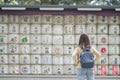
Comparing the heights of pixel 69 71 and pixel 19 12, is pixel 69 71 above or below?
below

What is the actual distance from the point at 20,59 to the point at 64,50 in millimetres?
1504

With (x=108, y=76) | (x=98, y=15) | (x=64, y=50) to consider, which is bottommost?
(x=108, y=76)

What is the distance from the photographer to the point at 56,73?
12703 millimetres

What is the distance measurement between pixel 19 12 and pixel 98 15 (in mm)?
2612

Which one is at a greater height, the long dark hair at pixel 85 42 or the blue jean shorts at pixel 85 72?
the long dark hair at pixel 85 42

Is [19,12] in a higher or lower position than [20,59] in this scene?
higher

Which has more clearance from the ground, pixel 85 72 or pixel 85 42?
pixel 85 42

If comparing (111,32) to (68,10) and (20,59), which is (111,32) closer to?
(68,10)

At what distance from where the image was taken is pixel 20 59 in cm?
1271

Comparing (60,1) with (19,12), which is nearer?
(19,12)

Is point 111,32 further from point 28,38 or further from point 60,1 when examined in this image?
point 60,1

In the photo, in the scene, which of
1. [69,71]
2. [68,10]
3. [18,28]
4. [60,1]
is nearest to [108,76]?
[69,71]

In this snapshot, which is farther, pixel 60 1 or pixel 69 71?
pixel 60 1

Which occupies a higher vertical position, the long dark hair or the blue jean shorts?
the long dark hair
